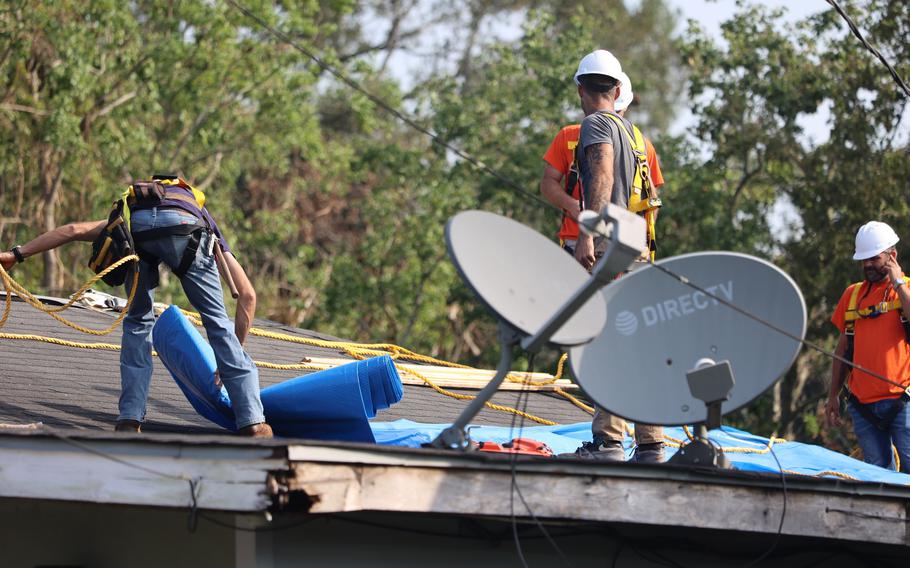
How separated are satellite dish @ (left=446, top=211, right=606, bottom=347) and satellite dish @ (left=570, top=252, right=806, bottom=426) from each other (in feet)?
0.94

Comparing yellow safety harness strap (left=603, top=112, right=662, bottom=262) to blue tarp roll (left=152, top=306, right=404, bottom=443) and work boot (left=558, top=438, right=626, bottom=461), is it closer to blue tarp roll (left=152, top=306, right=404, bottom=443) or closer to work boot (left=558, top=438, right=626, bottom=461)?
work boot (left=558, top=438, right=626, bottom=461)

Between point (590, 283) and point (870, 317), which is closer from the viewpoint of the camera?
point (590, 283)

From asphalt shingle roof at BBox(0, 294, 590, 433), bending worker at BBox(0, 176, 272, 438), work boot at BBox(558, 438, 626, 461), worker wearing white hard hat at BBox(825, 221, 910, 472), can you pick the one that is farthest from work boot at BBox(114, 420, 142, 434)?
worker wearing white hard hat at BBox(825, 221, 910, 472)

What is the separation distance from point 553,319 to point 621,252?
0.35 meters

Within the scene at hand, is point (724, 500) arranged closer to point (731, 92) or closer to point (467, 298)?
point (731, 92)

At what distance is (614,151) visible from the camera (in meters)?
6.52

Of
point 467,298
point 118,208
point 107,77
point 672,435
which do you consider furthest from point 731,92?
point 118,208

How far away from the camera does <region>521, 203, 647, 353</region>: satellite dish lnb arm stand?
4.53 metres

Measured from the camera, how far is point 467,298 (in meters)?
22.8

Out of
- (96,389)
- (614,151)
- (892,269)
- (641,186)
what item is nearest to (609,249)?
(614,151)

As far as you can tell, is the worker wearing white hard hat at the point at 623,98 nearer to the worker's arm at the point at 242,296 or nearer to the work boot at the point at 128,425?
the worker's arm at the point at 242,296

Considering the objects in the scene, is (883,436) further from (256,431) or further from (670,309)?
(256,431)

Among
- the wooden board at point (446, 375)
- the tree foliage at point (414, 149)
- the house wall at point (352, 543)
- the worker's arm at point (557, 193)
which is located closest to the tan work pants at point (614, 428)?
the worker's arm at point (557, 193)

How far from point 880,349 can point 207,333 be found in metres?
4.29
